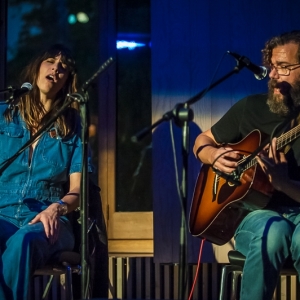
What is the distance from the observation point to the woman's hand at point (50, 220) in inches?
138

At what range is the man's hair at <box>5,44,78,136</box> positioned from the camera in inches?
150

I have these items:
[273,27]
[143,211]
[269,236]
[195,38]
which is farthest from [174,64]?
[269,236]

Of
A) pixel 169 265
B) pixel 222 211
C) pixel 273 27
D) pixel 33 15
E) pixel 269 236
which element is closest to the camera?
pixel 269 236

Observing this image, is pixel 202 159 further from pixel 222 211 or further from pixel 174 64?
pixel 174 64

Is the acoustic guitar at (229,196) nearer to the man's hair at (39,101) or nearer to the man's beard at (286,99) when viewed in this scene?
the man's beard at (286,99)

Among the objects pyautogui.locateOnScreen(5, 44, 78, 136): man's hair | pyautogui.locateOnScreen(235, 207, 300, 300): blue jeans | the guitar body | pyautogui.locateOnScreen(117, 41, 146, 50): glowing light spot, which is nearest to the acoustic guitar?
the guitar body

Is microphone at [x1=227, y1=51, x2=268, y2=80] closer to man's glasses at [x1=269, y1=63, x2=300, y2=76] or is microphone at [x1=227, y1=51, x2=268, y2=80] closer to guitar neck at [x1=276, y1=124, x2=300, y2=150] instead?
guitar neck at [x1=276, y1=124, x2=300, y2=150]

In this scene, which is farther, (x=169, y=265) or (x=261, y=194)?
(x=169, y=265)

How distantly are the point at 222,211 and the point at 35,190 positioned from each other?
0.87 m

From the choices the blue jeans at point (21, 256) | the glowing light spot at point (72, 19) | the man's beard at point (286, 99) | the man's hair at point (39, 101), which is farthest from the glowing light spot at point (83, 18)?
the blue jeans at point (21, 256)

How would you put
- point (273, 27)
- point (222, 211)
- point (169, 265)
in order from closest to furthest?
point (222, 211) → point (273, 27) → point (169, 265)

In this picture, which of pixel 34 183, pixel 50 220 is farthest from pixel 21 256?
pixel 34 183

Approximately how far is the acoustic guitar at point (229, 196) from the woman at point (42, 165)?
1.91 ft

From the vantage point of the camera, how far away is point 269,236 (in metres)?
3.31
